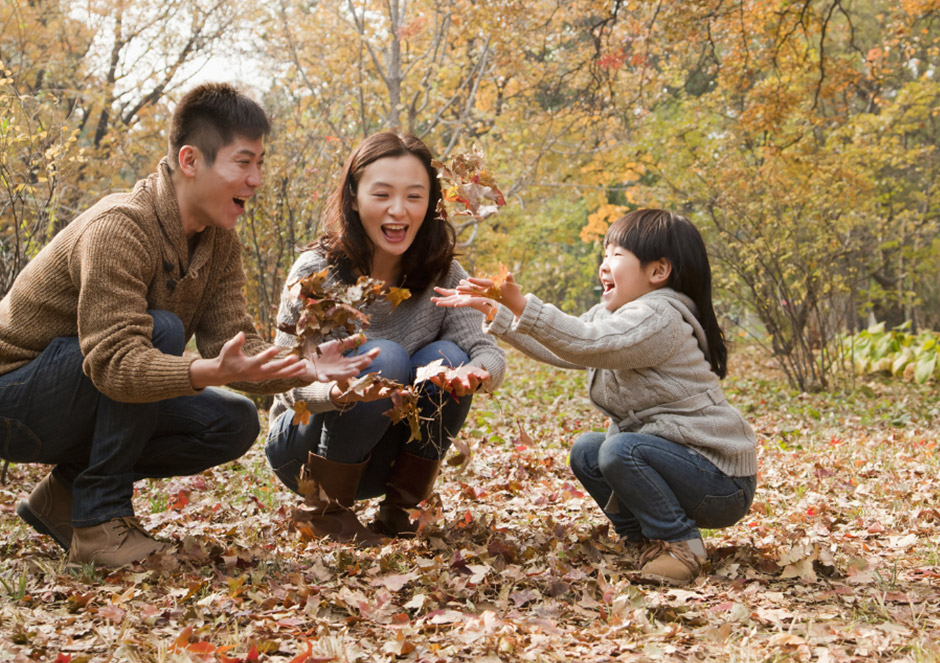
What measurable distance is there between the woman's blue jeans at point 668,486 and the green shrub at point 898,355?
6.76m

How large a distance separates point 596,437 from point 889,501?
1.50 meters

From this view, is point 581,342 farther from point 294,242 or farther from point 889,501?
point 294,242

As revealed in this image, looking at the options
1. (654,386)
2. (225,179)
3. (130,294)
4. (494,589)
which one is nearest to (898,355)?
(654,386)

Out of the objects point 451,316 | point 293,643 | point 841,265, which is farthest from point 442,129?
point 293,643

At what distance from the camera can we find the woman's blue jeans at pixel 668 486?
242 cm

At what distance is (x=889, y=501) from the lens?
338 cm

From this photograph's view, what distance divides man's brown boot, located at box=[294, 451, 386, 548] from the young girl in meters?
0.70

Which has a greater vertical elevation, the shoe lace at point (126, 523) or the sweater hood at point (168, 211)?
the sweater hood at point (168, 211)

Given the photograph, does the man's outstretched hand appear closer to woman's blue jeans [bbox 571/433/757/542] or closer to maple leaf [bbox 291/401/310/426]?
maple leaf [bbox 291/401/310/426]

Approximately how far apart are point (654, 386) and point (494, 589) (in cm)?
79

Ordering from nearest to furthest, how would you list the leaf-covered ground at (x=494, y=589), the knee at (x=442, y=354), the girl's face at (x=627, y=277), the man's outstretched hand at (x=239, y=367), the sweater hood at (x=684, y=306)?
1. the leaf-covered ground at (x=494, y=589)
2. the man's outstretched hand at (x=239, y=367)
3. the sweater hood at (x=684, y=306)
4. the girl's face at (x=627, y=277)
5. the knee at (x=442, y=354)

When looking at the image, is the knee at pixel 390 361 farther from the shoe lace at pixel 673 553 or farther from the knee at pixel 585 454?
the shoe lace at pixel 673 553

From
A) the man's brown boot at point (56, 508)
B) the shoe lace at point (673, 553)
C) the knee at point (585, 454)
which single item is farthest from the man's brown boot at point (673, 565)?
the man's brown boot at point (56, 508)

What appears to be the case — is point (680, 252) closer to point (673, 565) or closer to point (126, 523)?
point (673, 565)
